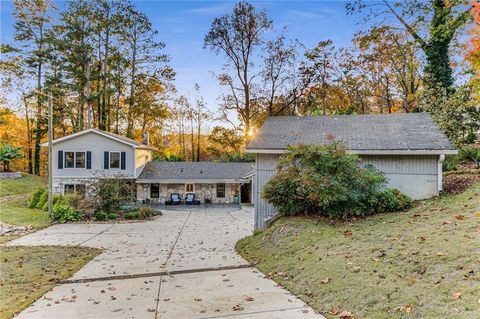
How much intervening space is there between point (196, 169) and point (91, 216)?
9.89 metres

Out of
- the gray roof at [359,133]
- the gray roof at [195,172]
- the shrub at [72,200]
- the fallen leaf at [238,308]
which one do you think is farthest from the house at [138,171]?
the fallen leaf at [238,308]

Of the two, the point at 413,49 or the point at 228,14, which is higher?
the point at 228,14

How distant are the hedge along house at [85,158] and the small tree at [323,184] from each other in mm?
16078

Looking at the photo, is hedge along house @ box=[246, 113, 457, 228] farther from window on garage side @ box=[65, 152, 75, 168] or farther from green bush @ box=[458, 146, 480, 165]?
window on garage side @ box=[65, 152, 75, 168]

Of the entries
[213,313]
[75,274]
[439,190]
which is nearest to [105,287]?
[75,274]

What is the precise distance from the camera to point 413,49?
23.4 meters

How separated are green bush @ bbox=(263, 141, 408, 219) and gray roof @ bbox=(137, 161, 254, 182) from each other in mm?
14395

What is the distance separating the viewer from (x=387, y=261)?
18.1 feet

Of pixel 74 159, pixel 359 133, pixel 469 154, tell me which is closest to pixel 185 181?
pixel 74 159

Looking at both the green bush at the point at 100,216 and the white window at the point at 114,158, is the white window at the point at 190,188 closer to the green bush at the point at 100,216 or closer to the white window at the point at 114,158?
the white window at the point at 114,158

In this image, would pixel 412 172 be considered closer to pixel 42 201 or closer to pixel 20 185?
pixel 42 201

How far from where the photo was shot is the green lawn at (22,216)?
1507 centimetres

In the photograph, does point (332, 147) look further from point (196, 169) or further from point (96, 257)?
point (196, 169)

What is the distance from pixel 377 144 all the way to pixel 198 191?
16701 mm
